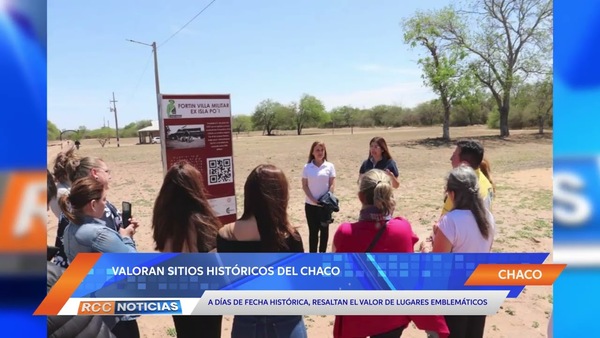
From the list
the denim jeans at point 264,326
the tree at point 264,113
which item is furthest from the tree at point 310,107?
the denim jeans at point 264,326

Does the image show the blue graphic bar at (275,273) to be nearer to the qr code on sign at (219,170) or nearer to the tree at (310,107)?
the tree at (310,107)

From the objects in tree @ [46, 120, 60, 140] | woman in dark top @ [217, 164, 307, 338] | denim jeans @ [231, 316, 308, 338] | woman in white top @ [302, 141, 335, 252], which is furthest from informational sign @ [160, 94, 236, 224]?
denim jeans @ [231, 316, 308, 338]

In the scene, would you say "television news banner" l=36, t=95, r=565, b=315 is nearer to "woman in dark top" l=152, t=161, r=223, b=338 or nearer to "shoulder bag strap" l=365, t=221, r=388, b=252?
"shoulder bag strap" l=365, t=221, r=388, b=252

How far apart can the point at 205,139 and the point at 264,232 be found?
7.03 ft

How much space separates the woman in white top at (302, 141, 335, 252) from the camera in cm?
441

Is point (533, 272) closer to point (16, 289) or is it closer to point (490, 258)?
point (490, 258)

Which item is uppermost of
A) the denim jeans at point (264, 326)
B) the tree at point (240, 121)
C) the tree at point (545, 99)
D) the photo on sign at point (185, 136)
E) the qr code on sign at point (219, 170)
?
the tree at point (240, 121)

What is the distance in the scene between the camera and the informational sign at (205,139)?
3.61 metres

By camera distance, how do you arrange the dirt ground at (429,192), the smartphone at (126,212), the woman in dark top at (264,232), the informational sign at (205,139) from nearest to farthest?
1. the woman in dark top at (264,232)
2. the smartphone at (126,212)
3. the dirt ground at (429,192)
4. the informational sign at (205,139)

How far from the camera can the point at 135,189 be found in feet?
38.4

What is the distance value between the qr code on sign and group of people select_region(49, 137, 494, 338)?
166cm

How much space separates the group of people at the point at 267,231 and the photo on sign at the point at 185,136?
139 centimetres

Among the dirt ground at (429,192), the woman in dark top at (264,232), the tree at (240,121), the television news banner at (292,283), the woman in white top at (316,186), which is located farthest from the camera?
the tree at (240,121)

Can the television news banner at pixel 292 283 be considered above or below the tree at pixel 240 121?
below
